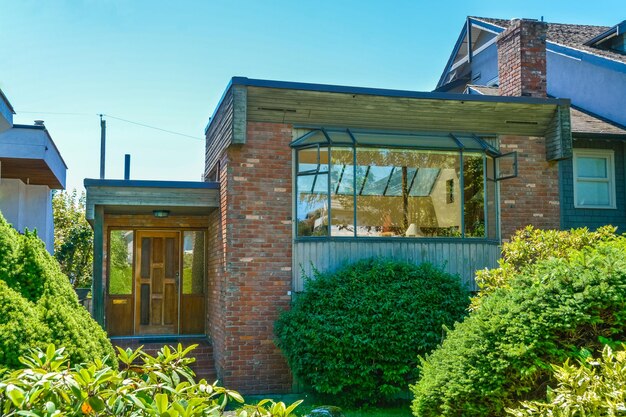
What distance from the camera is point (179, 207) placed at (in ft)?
38.8

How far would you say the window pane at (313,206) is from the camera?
1073 cm

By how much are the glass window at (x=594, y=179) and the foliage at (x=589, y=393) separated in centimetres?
875

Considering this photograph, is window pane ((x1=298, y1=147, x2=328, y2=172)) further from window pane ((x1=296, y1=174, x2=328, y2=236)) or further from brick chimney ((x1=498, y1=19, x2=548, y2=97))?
brick chimney ((x1=498, y1=19, x2=548, y2=97))

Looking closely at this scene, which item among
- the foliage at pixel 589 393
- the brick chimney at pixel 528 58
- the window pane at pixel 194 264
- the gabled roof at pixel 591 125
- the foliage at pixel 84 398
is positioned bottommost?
the foliage at pixel 589 393

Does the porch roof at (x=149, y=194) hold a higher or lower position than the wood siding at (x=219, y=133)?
lower

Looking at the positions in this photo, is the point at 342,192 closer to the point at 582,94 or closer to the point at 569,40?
the point at 582,94

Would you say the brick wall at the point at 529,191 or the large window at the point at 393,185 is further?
the brick wall at the point at 529,191

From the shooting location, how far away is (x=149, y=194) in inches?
446

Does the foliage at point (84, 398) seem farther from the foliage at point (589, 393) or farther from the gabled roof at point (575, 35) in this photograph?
the gabled roof at point (575, 35)

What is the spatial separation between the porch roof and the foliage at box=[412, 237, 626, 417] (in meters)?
6.21

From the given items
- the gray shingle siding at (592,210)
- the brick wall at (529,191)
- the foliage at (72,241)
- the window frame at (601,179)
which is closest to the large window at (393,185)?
the brick wall at (529,191)

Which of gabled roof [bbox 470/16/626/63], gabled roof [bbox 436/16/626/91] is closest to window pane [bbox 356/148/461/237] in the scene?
gabled roof [bbox 436/16/626/91]

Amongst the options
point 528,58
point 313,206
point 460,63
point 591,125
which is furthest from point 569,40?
point 313,206

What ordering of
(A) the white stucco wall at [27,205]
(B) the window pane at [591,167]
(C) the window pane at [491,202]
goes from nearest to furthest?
(C) the window pane at [491,202], (B) the window pane at [591,167], (A) the white stucco wall at [27,205]
